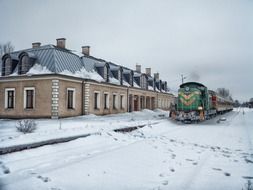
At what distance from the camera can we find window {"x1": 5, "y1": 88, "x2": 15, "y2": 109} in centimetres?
2522

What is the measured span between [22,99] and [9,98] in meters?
1.84

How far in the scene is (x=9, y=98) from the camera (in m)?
25.5

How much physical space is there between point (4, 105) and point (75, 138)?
57.4 feet

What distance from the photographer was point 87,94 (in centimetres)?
2661

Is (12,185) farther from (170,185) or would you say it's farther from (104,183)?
(170,185)

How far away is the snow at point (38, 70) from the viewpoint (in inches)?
934

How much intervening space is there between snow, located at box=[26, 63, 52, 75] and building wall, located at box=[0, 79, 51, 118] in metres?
0.70

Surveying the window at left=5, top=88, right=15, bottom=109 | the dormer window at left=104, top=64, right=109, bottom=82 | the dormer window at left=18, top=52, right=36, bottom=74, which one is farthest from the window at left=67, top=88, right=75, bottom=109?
the dormer window at left=104, top=64, right=109, bottom=82

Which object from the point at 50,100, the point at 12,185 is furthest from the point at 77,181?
the point at 50,100

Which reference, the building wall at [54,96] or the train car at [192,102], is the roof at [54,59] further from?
the train car at [192,102]

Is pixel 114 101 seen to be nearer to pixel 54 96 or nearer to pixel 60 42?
pixel 60 42

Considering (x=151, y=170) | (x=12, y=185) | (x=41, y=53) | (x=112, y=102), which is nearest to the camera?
(x=12, y=185)

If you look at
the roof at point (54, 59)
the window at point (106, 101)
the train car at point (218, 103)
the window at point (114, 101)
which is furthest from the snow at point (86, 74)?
the train car at point (218, 103)

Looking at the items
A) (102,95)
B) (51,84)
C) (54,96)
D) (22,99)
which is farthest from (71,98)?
(102,95)
